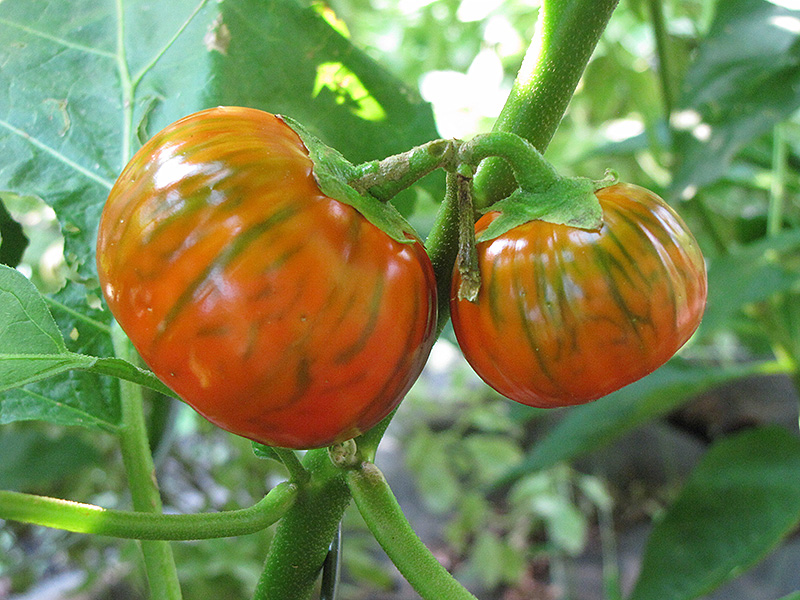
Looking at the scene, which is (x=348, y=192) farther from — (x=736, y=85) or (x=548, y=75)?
(x=736, y=85)

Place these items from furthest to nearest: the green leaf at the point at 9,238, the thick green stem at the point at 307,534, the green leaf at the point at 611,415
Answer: the green leaf at the point at 611,415 → the green leaf at the point at 9,238 → the thick green stem at the point at 307,534

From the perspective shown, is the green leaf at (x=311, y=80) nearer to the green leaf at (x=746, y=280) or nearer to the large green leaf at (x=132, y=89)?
the large green leaf at (x=132, y=89)

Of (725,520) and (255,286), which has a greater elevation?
(255,286)

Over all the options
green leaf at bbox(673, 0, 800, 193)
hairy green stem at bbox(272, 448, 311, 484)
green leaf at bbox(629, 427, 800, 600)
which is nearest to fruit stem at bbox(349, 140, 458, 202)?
hairy green stem at bbox(272, 448, 311, 484)

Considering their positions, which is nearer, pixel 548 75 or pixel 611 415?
pixel 548 75

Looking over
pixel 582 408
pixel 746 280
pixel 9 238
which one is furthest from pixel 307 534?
pixel 582 408

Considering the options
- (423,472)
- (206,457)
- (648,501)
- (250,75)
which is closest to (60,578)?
(206,457)

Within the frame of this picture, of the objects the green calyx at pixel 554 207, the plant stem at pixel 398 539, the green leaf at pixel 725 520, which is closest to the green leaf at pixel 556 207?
the green calyx at pixel 554 207
